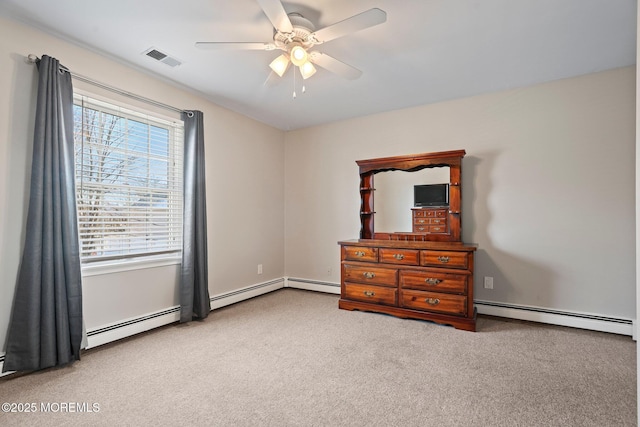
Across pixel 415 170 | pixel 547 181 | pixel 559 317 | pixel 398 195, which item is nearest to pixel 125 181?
pixel 398 195

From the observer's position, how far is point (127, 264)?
2795 mm

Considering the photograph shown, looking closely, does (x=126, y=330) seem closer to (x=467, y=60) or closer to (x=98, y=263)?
(x=98, y=263)

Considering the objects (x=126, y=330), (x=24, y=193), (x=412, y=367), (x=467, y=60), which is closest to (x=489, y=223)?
(x=467, y=60)

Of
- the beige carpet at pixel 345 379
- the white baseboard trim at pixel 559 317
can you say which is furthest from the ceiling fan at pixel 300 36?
the white baseboard trim at pixel 559 317

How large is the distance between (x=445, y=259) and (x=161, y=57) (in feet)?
10.5

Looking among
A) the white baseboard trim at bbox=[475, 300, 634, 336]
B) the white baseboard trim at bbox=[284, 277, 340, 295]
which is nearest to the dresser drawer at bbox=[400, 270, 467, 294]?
the white baseboard trim at bbox=[475, 300, 634, 336]

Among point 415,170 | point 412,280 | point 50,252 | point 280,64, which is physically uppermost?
point 280,64

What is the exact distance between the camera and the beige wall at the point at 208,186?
2125 millimetres

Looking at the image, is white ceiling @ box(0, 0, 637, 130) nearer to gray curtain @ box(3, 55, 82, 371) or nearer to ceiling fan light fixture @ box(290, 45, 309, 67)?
ceiling fan light fixture @ box(290, 45, 309, 67)

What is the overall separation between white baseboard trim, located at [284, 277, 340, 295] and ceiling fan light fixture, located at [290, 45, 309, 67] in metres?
2.99

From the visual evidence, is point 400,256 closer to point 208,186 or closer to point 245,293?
point 245,293

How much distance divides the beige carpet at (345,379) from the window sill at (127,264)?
0.62 metres

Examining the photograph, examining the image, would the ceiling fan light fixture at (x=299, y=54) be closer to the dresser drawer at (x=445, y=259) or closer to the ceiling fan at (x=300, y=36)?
the ceiling fan at (x=300, y=36)

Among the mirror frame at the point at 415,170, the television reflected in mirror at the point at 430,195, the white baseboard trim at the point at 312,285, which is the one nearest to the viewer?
the mirror frame at the point at 415,170
